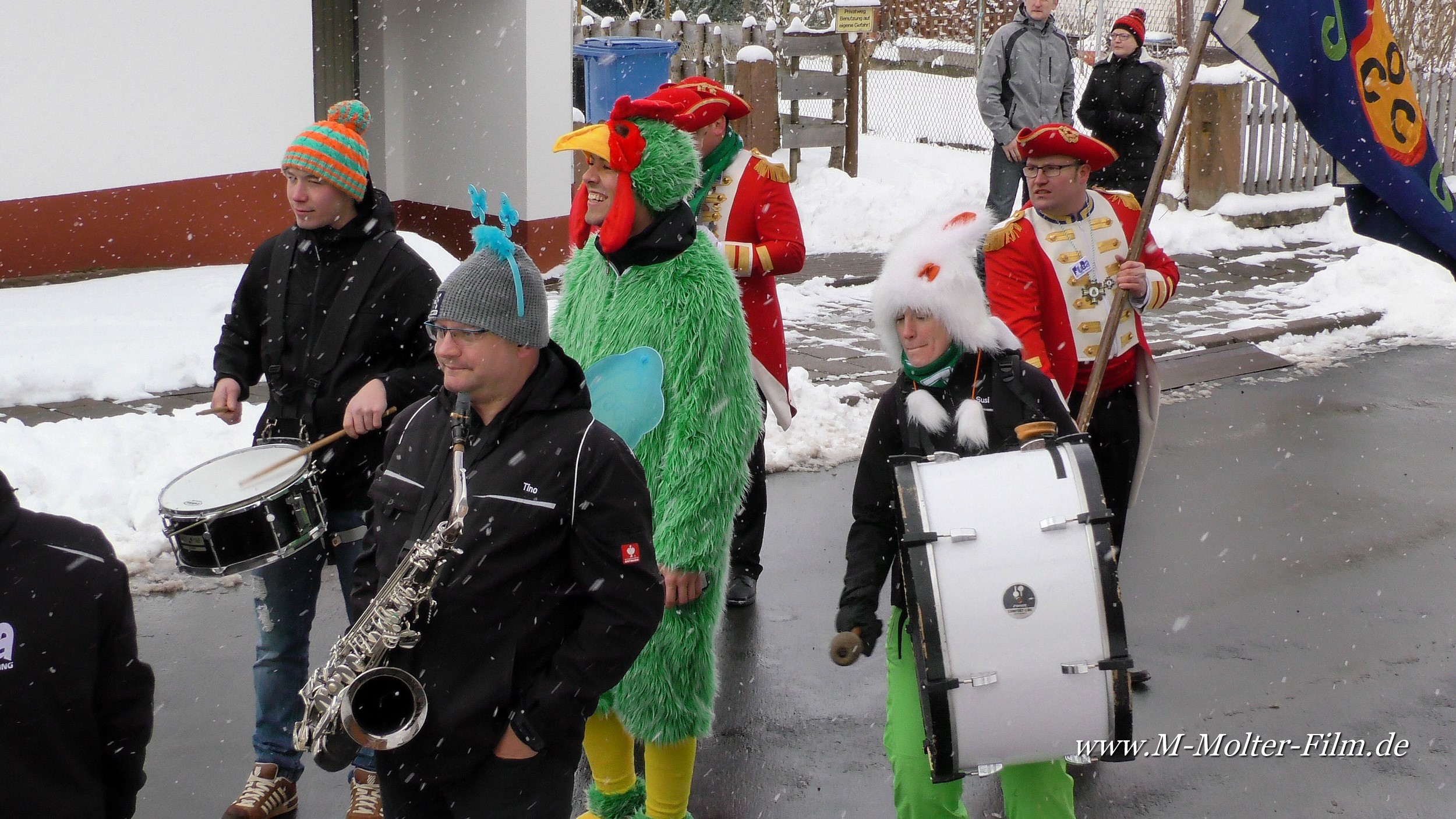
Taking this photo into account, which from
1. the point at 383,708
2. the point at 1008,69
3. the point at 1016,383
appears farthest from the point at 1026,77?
the point at 383,708

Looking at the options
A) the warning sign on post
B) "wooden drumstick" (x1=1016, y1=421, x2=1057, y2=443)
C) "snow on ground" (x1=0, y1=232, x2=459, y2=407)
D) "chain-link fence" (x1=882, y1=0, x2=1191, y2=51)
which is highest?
"chain-link fence" (x1=882, y1=0, x2=1191, y2=51)

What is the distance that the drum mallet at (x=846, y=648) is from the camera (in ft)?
10.7

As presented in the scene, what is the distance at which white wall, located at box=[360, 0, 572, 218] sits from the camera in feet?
36.0

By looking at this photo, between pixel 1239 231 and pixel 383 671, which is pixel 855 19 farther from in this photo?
pixel 383 671

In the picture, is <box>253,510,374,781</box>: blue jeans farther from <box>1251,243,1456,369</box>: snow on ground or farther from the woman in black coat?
<box>1251,243,1456,369</box>: snow on ground

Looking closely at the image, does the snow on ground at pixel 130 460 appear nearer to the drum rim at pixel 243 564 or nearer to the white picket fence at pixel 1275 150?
the drum rim at pixel 243 564

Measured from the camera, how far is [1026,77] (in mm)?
9859

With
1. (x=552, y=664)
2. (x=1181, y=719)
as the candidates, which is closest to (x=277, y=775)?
(x=552, y=664)

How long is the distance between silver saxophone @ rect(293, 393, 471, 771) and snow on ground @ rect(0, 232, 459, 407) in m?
5.40

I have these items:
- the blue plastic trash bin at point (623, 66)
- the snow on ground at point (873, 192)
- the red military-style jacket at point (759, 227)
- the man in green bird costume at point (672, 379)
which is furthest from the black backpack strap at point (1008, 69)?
the man in green bird costume at point (672, 379)

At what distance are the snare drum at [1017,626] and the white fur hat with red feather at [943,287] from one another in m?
0.54

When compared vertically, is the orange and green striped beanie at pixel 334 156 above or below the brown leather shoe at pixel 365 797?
above

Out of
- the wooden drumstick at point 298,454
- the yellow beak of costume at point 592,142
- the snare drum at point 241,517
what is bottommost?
the snare drum at point 241,517

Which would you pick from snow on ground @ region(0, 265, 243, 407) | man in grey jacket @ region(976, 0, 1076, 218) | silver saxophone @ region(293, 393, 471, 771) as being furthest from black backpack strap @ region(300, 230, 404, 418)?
man in grey jacket @ region(976, 0, 1076, 218)
